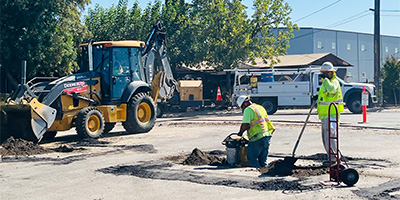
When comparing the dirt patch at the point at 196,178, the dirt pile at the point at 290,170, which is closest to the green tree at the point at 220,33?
the dirt patch at the point at 196,178

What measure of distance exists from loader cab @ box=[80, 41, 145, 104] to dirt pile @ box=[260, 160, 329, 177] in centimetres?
837

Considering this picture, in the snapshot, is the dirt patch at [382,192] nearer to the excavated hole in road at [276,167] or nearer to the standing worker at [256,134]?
the excavated hole in road at [276,167]

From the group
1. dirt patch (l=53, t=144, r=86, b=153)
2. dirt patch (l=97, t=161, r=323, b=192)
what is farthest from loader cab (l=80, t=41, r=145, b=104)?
dirt patch (l=97, t=161, r=323, b=192)

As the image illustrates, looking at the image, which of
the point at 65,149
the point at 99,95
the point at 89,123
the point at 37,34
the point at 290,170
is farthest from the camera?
the point at 37,34

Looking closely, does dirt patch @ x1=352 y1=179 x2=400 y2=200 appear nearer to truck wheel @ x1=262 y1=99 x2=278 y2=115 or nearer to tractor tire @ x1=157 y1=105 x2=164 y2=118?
truck wheel @ x1=262 y1=99 x2=278 y2=115

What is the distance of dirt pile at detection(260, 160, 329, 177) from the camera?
9.08 m

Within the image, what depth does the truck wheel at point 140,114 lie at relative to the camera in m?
17.0

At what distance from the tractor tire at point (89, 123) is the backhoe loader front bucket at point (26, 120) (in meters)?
1.06

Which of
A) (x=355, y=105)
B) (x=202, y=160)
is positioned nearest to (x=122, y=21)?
(x=355, y=105)

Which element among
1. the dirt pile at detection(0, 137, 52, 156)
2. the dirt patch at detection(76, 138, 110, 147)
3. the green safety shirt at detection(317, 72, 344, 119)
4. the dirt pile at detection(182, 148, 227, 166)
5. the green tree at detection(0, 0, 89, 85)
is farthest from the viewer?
the green tree at detection(0, 0, 89, 85)

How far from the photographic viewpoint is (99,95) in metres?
16.6

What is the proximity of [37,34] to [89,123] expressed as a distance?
10721mm

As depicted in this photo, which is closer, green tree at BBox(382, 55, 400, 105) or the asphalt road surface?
the asphalt road surface

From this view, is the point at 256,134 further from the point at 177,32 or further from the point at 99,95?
the point at 177,32
